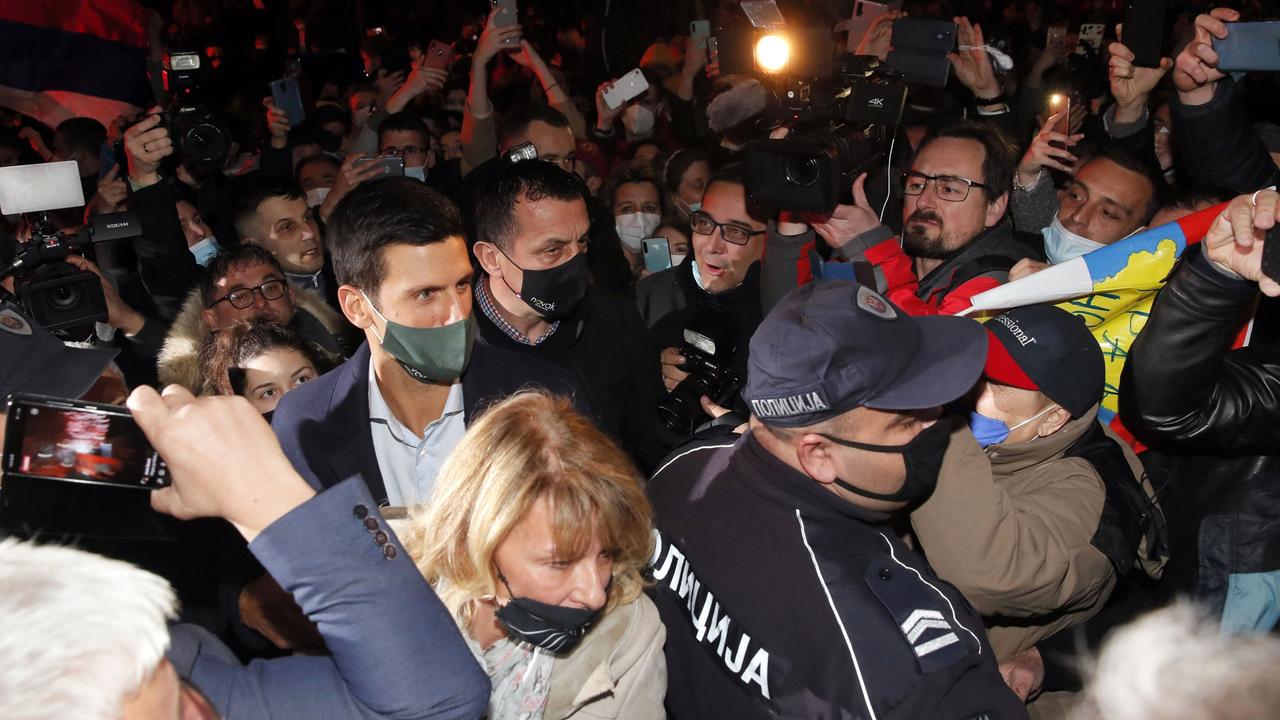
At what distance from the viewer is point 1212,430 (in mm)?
2486

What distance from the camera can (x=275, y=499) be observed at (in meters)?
1.23

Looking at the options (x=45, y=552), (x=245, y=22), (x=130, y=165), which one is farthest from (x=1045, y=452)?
(x=245, y=22)

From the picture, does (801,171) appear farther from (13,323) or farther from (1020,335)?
(13,323)

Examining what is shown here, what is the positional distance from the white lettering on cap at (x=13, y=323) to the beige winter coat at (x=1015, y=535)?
1.99 metres

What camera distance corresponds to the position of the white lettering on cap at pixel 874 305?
6.63 ft

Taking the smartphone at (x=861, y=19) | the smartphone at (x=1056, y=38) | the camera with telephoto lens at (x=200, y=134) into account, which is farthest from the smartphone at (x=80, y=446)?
the smartphone at (x=1056, y=38)

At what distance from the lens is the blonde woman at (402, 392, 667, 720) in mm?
1882

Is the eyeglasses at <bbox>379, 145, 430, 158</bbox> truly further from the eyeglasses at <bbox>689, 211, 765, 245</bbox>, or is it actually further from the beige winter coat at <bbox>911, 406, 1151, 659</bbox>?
the beige winter coat at <bbox>911, 406, 1151, 659</bbox>

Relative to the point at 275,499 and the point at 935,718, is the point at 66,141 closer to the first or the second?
the point at 275,499

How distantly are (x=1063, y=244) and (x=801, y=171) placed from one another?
3.93ft

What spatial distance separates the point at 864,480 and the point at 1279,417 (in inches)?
51.4

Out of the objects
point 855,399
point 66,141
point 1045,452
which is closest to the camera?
point 855,399

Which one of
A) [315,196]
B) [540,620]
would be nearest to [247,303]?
[315,196]

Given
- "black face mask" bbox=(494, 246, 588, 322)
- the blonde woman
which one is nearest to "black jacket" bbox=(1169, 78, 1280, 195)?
"black face mask" bbox=(494, 246, 588, 322)
